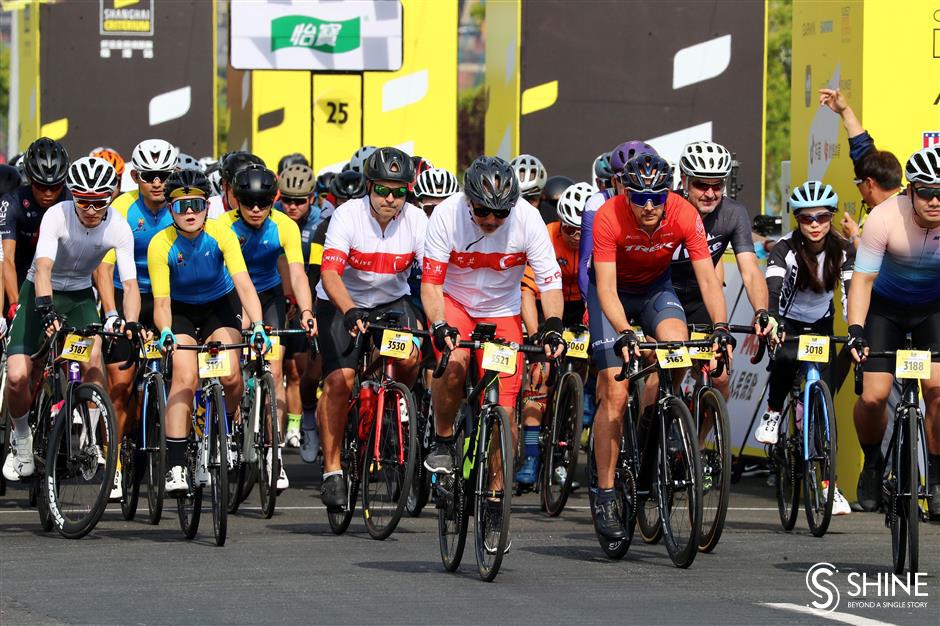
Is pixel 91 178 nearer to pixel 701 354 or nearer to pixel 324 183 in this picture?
pixel 701 354

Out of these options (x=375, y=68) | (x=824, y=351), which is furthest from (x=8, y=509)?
(x=375, y=68)

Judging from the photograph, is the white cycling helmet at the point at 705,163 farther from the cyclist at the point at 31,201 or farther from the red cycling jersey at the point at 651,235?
the cyclist at the point at 31,201

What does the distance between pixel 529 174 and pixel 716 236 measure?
9.66 feet

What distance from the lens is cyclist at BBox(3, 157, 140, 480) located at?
37.7ft

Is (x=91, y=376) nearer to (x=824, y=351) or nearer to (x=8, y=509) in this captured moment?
(x=8, y=509)

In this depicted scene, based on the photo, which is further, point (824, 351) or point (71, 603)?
point (824, 351)

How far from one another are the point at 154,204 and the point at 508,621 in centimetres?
541

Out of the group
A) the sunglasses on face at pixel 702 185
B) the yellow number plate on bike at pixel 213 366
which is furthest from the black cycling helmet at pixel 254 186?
the sunglasses on face at pixel 702 185

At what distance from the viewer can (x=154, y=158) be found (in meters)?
12.9

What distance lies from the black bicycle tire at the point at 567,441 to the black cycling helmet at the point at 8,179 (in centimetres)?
413

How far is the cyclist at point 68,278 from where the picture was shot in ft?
37.7

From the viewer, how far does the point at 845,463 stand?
44.3 ft

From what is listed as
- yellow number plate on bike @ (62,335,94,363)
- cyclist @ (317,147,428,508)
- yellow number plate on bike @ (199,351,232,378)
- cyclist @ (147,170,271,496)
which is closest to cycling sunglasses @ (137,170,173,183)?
cyclist @ (147,170,271,496)

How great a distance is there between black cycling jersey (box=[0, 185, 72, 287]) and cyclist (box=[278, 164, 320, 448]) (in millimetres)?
2411
